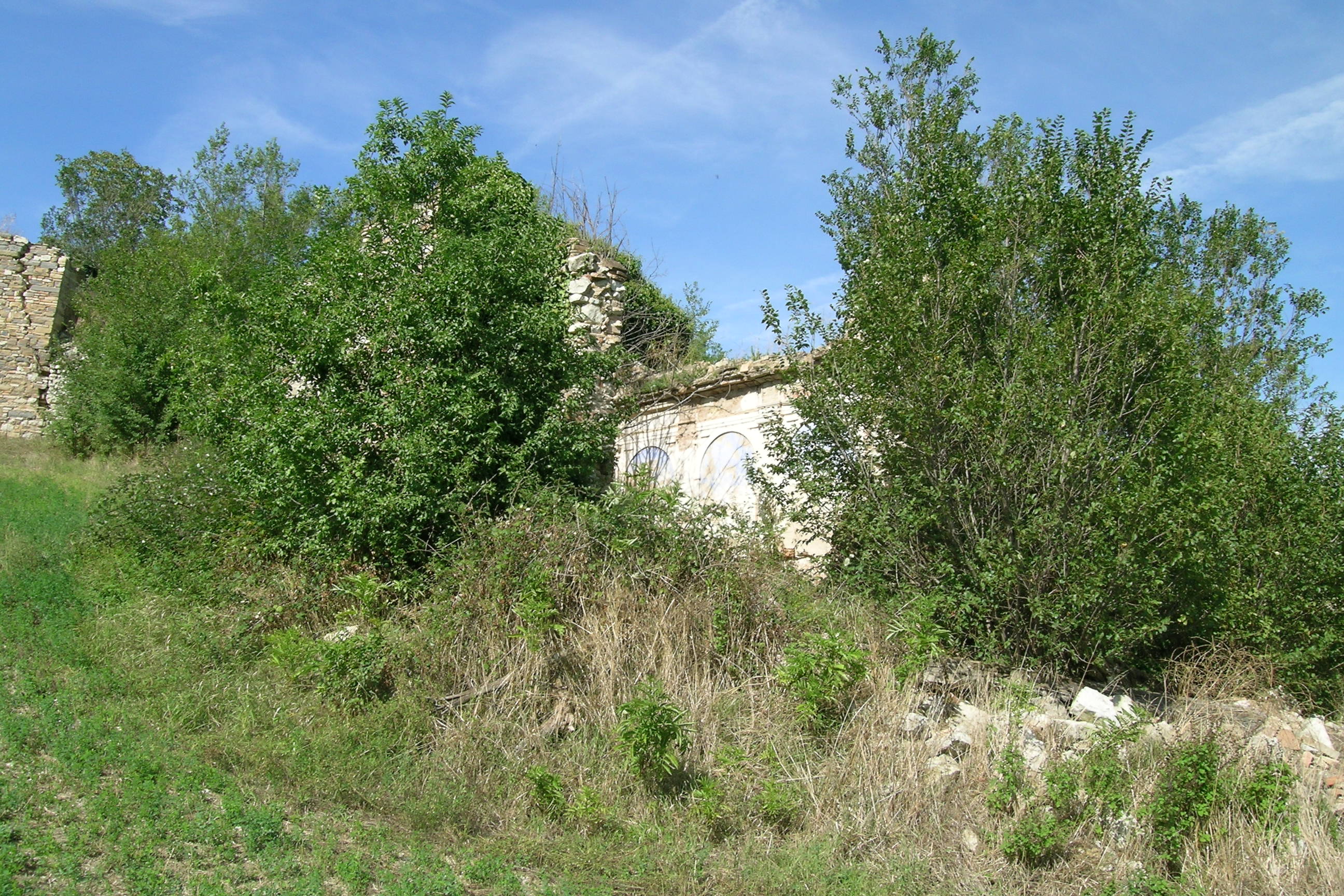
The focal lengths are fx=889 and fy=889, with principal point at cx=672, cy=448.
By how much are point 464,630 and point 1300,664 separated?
22.7ft

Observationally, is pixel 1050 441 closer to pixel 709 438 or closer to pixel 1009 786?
pixel 1009 786

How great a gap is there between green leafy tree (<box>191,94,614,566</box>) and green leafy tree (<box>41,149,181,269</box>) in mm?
20885

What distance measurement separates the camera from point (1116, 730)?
5.61 meters

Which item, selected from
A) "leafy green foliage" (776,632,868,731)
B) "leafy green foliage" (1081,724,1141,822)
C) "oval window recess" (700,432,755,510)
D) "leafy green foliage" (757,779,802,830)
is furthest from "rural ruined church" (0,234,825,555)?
"leafy green foliage" (1081,724,1141,822)

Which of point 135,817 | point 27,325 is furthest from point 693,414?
point 27,325

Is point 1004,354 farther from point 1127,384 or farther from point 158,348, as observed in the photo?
point 158,348

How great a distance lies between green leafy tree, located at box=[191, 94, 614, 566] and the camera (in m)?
8.14

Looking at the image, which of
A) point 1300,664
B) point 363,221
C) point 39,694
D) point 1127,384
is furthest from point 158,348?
point 1300,664

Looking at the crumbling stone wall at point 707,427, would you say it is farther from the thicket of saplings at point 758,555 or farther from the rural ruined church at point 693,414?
the thicket of saplings at point 758,555

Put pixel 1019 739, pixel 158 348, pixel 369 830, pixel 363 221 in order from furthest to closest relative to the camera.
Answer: pixel 158 348 < pixel 363 221 < pixel 1019 739 < pixel 369 830

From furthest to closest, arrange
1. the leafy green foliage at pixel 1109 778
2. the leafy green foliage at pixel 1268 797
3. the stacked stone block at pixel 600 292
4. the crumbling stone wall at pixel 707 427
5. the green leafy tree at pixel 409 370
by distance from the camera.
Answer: the stacked stone block at pixel 600 292
the crumbling stone wall at pixel 707 427
the green leafy tree at pixel 409 370
the leafy green foliage at pixel 1109 778
the leafy green foliage at pixel 1268 797

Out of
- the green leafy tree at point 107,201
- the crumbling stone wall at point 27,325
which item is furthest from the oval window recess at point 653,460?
the green leafy tree at point 107,201

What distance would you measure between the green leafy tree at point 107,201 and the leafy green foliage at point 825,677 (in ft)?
89.0

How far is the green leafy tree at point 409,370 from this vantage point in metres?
8.14
